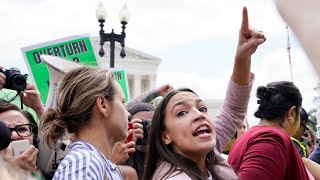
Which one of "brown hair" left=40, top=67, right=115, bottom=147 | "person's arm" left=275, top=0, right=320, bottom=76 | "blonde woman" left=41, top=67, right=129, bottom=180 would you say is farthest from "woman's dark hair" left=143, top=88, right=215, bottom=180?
"person's arm" left=275, top=0, right=320, bottom=76

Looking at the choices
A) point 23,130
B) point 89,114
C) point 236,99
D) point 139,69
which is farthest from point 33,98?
point 139,69

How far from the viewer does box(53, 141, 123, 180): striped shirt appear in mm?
1455

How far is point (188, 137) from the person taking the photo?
191 cm

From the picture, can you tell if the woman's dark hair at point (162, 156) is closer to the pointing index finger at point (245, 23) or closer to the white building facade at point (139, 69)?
the pointing index finger at point (245, 23)

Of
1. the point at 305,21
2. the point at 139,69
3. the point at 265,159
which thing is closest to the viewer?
the point at 305,21

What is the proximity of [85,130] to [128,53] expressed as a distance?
138 feet

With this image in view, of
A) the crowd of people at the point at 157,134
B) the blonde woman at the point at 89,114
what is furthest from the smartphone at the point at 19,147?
the blonde woman at the point at 89,114

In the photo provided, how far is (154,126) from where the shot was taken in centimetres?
201

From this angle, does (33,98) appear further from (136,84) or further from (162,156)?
(136,84)

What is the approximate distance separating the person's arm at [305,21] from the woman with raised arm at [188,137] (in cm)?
142

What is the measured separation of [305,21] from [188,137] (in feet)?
5.07

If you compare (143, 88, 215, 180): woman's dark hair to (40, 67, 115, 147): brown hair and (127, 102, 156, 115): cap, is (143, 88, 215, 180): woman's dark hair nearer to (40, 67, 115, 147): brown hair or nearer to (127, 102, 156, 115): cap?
(40, 67, 115, 147): brown hair

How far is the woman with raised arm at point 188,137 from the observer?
1.88 metres

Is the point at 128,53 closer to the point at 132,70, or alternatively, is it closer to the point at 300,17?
the point at 132,70
